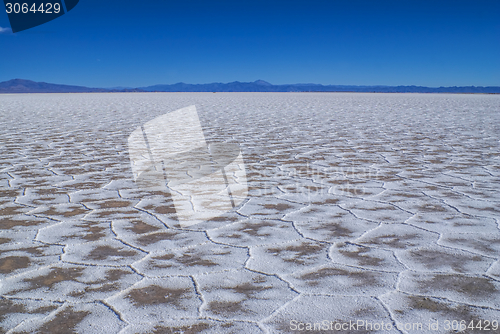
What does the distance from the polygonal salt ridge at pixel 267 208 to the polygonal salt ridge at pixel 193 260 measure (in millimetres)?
491

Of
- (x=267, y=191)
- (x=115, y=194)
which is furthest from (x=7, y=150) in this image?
(x=267, y=191)

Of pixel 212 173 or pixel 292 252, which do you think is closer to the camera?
pixel 292 252

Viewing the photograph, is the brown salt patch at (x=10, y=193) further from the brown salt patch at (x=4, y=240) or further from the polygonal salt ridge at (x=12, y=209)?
the brown salt patch at (x=4, y=240)

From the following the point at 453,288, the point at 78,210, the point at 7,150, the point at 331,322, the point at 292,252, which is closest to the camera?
the point at 331,322

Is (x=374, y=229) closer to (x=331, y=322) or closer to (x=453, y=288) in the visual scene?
(x=453, y=288)

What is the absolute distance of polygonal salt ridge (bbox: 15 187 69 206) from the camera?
8.15 feet

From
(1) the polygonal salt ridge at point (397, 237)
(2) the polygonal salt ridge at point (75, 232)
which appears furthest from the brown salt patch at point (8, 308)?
(1) the polygonal salt ridge at point (397, 237)

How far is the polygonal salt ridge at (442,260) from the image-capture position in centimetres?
160

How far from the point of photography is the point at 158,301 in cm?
138

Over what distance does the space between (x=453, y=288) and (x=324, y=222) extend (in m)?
0.79

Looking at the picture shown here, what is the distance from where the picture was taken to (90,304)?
135 centimetres

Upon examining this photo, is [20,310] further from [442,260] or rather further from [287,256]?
[442,260]

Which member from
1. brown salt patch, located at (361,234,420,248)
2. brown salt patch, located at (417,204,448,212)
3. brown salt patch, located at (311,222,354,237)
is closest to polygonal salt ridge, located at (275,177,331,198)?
brown salt patch, located at (311,222,354,237)

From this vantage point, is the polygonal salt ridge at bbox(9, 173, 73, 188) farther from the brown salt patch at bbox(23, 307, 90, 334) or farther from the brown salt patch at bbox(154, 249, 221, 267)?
the brown salt patch at bbox(23, 307, 90, 334)
